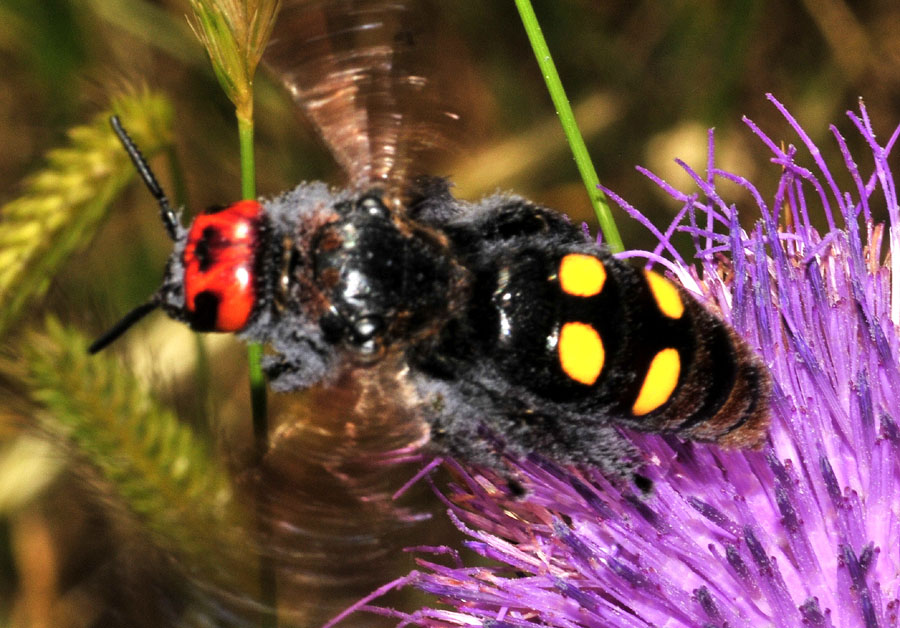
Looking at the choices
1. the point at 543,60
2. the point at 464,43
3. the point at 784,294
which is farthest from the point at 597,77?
the point at 784,294

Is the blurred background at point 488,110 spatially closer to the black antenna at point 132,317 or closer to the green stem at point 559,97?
the green stem at point 559,97

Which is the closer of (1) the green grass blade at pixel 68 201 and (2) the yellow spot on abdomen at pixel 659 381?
(2) the yellow spot on abdomen at pixel 659 381

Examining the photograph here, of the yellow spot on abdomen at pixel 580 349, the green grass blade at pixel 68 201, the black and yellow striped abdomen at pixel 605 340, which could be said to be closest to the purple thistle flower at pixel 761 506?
the black and yellow striped abdomen at pixel 605 340

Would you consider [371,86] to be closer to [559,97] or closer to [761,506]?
[559,97]

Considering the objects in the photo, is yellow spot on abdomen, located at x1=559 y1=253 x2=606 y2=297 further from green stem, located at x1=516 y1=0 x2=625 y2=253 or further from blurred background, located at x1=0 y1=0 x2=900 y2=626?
blurred background, located at x1=0 y1=0 x2=900 y2=626

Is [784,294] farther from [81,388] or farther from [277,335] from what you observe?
[81,388]

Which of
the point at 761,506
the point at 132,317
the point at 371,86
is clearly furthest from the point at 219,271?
the point at 761,506
